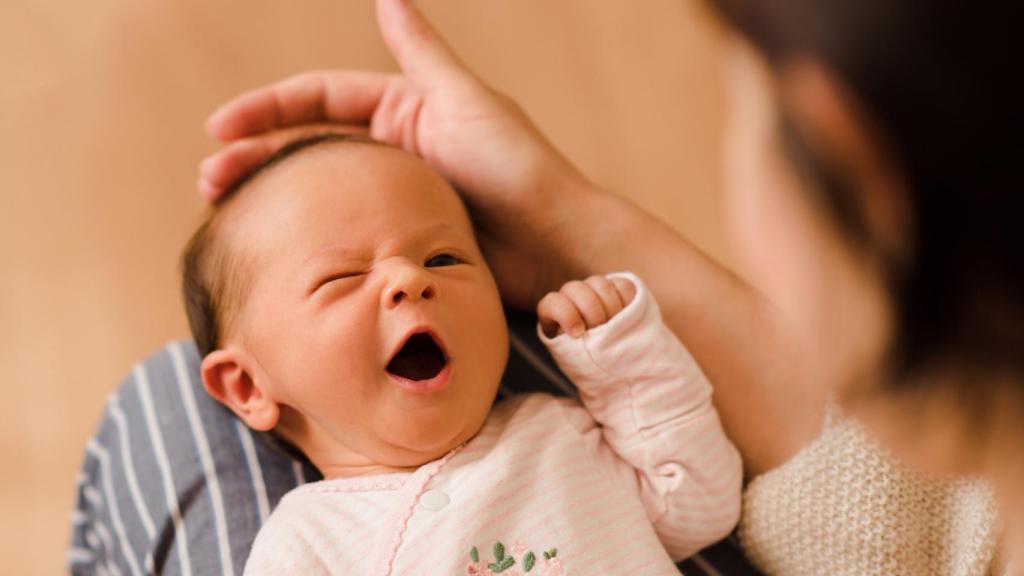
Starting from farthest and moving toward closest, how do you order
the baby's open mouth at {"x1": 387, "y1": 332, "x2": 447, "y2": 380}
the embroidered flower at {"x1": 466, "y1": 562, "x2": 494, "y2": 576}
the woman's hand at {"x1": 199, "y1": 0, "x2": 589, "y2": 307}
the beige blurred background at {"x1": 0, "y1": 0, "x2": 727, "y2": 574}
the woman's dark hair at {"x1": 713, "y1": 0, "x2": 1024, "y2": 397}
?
the beige blurred background at {"x1": 0, "y1": 0, "x2": 727, "y2": 574}, the woman's hand at {"x1": 199, "y1": 0, "x2": 589, "y2": 307}, the baby's open mouth at {"x1": 387, "y1": 332, "x2": 447, "y2": 380}, the embroidered flower at {"x1": 466, "y1": 562, "x2": 494, "y2": 576}, the woman's dark hair at {"x1": 713, "y1": 0, "x2": 1024, "y2": 397}

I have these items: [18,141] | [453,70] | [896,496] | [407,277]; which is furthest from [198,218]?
[896,496]

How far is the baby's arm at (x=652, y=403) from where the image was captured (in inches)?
36.9

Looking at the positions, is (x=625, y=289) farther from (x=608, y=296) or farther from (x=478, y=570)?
(x=478, y=570)

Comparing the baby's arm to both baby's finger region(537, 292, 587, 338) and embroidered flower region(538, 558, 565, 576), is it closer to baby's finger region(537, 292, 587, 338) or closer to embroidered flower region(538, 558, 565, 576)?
baby's finger region(537, 292, 587, 338)

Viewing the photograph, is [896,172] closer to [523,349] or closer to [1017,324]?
[1017,324]

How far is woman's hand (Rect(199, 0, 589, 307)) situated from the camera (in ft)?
3.59

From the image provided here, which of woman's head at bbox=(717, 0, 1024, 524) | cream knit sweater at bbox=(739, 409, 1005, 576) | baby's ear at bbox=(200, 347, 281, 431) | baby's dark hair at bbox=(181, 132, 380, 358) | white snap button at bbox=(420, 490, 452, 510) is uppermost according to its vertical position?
woman's head at bbox=(717, 0, 1024, 524)

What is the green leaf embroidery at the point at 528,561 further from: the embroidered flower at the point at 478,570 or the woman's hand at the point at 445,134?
the woman's hand at the point at 445,134

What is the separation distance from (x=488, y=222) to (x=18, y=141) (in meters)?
1.15

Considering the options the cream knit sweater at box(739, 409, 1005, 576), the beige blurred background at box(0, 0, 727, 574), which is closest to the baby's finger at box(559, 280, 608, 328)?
the cream knit sweater at box(739, 409, 1005, 576)

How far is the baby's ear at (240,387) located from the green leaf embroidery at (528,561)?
11.0 inches

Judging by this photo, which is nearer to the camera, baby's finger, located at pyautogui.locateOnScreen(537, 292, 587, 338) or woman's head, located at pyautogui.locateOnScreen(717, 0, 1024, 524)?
woman's head, located at pyautogui.locateOnScreen(717, 0, 1024, 524)

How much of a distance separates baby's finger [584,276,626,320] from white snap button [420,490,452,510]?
0.74 ft

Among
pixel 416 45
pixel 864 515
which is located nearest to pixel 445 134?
pixel 416 45
